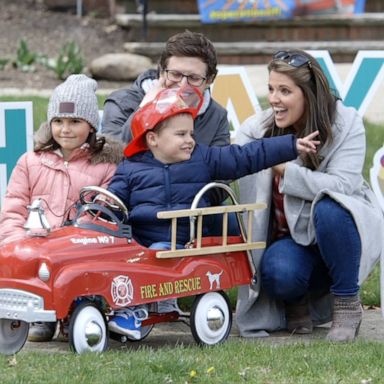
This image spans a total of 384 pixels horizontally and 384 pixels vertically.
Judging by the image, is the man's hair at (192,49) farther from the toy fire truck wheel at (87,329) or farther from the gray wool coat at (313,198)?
the toy fire truck wheel at (87,329)

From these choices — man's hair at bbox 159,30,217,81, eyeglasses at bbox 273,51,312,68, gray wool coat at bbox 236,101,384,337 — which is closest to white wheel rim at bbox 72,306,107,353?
gray wool coat at bbox 236,101,384,337

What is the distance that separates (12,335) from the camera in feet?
16.9

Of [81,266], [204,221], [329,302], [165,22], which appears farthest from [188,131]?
[165,22]

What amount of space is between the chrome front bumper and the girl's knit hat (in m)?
0.99

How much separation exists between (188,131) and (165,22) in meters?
7.92

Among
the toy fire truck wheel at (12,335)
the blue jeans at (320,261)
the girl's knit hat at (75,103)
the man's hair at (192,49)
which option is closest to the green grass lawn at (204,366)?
the toy fire truck wheel at (12,335)

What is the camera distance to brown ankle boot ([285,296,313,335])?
5.90m

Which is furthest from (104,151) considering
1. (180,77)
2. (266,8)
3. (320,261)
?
(266,8)

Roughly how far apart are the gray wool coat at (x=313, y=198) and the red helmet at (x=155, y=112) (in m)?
0.56

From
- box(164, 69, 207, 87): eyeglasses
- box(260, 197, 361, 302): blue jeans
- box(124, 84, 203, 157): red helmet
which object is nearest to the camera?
box(124, 84, 203, 157): red helmet

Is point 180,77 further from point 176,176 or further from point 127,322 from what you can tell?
point 127,322

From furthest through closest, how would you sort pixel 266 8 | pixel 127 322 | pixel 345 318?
1. pixel 266 8
2. pixel 345 318
3. pixel 127 322

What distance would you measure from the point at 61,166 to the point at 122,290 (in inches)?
32.1

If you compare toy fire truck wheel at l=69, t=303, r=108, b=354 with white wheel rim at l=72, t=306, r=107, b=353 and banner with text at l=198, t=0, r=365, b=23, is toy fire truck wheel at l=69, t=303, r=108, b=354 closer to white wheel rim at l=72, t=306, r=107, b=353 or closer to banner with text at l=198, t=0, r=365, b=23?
white wheel rim at l=72, t=306, r=107, b=353
